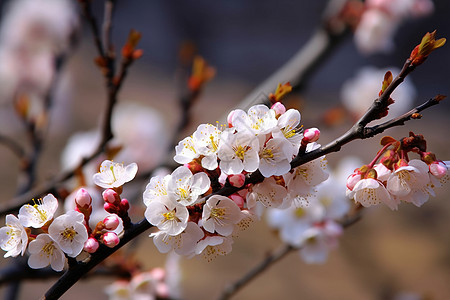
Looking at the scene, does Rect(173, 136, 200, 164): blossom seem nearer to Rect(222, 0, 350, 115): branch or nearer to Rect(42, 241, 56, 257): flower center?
Rect(42, 241, 56, 257): flower center

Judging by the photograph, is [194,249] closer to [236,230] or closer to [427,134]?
[236,230]

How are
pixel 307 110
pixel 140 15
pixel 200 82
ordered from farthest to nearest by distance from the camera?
pixel 140 15
pixel 307 110
pixel 200 82

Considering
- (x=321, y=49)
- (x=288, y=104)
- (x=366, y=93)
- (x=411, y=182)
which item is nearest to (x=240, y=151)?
(x=411, y=182)

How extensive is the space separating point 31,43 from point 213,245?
1382 millimetres

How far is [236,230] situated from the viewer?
23.0 inches

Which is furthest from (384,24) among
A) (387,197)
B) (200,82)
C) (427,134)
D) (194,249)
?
(427,134)

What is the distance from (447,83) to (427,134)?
0.80 m

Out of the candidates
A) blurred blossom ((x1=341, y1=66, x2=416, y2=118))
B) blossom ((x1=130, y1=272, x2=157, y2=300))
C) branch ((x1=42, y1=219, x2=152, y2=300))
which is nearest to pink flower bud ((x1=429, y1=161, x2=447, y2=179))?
branch ((x1=42, y1=219, x2=152, y2=300))

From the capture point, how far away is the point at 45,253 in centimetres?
55

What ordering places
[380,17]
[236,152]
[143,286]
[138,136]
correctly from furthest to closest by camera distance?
[138,136] < [380,17] < [143,286] < [236,152]

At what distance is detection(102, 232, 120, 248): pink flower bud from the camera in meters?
0.54

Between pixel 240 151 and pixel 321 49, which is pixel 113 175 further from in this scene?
pixel 321 49

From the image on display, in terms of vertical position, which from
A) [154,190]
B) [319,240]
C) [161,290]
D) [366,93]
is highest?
[154,190]

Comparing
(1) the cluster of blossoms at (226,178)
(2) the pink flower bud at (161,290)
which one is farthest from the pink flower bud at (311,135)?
(2) the pink flower bud at (161,290)
